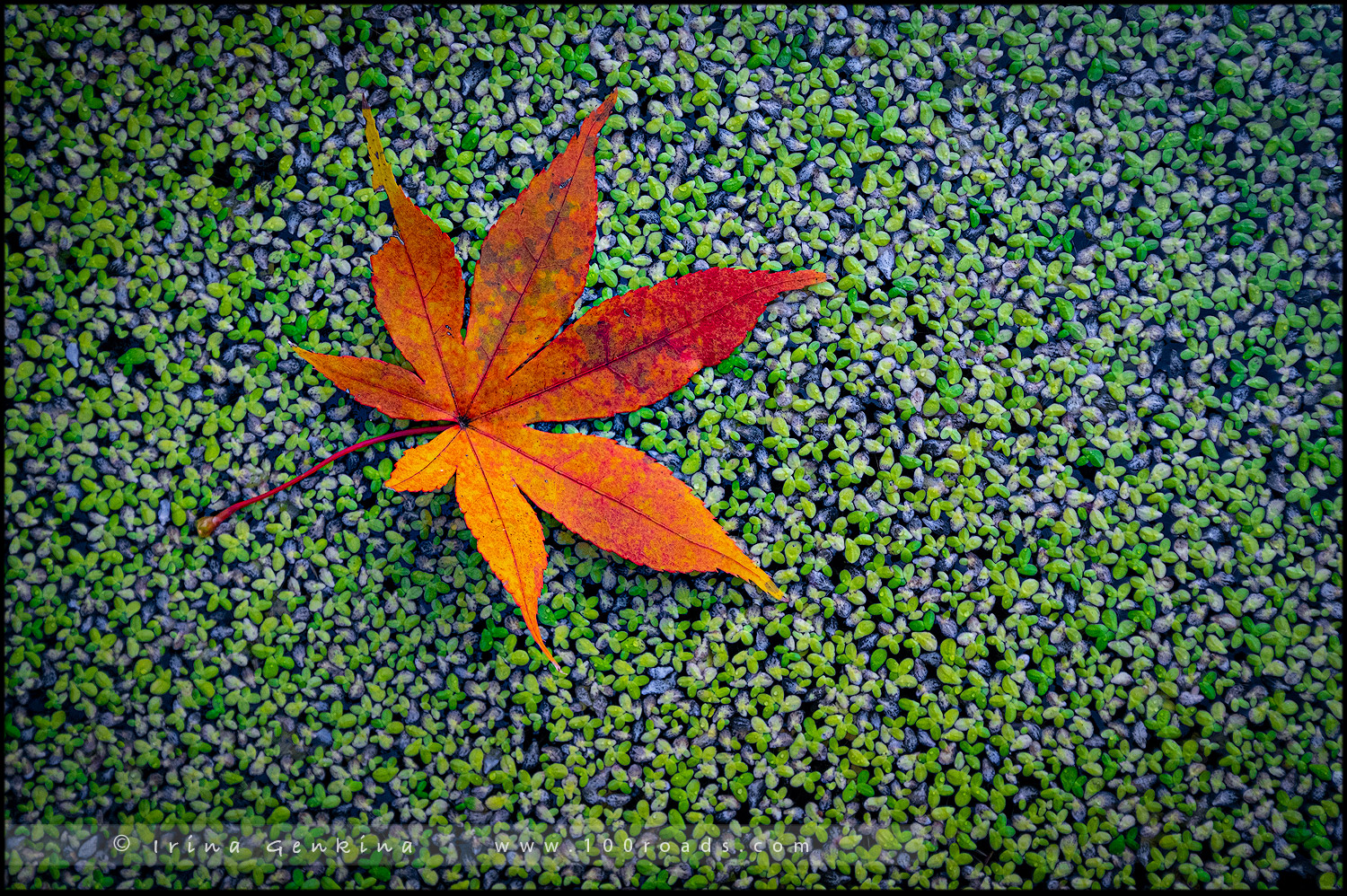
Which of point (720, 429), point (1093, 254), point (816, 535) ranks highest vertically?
point (1093, 254)

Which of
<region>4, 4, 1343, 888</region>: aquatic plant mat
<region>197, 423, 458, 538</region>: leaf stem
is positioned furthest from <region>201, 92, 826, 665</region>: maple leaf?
<region>4, 4, 1343, 888</region>: aquatic plant mat

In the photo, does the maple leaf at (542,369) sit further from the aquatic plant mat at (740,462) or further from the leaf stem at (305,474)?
the aquatic plant mat at (740,462)

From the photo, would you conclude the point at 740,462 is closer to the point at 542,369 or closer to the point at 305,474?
the point at 542,369

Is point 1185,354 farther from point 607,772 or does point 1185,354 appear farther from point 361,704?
point 361,704

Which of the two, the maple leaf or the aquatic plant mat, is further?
the aquatic plant mat

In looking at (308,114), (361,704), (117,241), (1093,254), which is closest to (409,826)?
(361,704)

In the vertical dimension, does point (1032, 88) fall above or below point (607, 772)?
above

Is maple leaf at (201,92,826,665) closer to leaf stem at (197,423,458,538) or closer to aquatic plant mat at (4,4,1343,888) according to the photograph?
leaf stem at (197,423,458,538)

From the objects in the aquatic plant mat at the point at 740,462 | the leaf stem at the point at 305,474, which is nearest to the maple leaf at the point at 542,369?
the leaf stem at the point at 305,474
